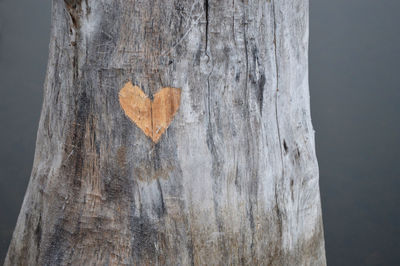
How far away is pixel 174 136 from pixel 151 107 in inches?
3.3

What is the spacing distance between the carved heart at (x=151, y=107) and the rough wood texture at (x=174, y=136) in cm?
1

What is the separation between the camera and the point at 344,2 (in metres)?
3.02

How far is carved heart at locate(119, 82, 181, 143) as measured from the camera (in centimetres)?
123

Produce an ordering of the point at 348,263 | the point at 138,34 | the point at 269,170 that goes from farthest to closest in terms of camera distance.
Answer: the point at 348,263 < the point at 269,170 < the point at 138,34

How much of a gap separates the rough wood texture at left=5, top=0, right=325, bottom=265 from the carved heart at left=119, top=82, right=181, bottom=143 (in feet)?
0.05

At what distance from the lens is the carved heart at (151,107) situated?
1232mm

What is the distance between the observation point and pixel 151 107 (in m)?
1.24

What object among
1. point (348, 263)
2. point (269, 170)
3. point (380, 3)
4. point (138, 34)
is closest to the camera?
point (138, 34)

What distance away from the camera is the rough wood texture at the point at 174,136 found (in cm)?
123

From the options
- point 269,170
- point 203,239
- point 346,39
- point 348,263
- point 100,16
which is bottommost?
point 348,263

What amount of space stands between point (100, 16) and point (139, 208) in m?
0.45

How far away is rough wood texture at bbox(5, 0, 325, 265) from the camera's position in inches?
48.3

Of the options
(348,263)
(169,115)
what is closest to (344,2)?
(348,263)

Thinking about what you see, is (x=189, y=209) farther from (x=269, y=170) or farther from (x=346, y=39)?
(x=346, y=39)
